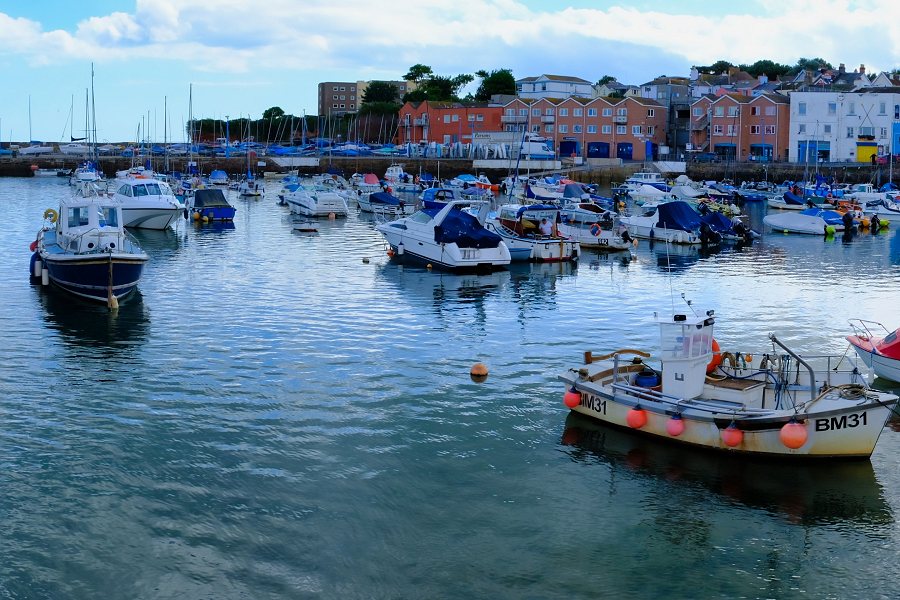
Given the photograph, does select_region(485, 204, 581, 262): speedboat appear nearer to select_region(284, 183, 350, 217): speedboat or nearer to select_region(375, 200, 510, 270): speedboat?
select_region(375, 200, 510, 270): speedboat

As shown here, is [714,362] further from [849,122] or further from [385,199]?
[849,122]

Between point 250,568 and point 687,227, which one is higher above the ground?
point 687,227

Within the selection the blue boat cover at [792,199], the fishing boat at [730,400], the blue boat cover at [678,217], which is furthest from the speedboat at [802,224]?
the fishing boat at [730,400]

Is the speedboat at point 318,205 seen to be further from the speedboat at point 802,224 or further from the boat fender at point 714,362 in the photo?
the boat fender at point 714,362

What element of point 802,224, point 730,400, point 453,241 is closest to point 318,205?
point 453,241

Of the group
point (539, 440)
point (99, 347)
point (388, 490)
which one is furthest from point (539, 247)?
point (388, 490)

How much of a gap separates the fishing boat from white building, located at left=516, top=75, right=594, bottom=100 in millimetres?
123920

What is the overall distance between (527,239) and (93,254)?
64.0ft

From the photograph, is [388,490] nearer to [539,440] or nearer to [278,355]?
[539,440]

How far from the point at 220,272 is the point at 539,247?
13.6 metres

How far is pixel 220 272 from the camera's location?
41.4m

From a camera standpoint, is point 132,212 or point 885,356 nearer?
point 885,356

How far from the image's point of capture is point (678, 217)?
55.7m

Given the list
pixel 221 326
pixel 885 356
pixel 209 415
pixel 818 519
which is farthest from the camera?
pixel 221 326
